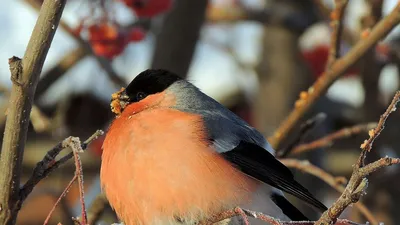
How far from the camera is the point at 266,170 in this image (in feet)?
6.19

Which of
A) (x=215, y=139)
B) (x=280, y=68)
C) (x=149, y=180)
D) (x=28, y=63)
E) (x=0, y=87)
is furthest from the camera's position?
(x=280, y=68)

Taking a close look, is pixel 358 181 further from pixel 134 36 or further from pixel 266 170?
pixel 134 36

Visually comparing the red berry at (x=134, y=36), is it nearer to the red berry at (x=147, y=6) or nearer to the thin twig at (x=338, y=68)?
the red berry at (x=147, y=6)

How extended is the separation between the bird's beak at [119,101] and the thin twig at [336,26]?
0.65 metres

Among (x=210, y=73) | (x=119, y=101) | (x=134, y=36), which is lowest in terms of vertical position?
(x=119, y=101)

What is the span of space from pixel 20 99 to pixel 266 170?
2.43ft

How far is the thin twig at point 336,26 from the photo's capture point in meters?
Result: 2.11

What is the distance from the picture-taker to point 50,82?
300 centimetres

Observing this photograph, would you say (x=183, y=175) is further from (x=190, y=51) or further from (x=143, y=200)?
(x=190, y=51)

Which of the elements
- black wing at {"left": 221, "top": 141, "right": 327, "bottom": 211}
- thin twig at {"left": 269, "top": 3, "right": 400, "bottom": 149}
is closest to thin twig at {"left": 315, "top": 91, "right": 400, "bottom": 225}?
black wing at {"left": 221, "top": 141, "right": 327, "bottom": 211}

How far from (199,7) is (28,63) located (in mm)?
1575

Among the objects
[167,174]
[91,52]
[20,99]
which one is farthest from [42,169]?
[91,52]

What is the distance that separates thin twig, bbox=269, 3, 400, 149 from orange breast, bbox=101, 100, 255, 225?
0.48 meters

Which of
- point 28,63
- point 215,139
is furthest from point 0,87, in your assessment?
point 28,63
